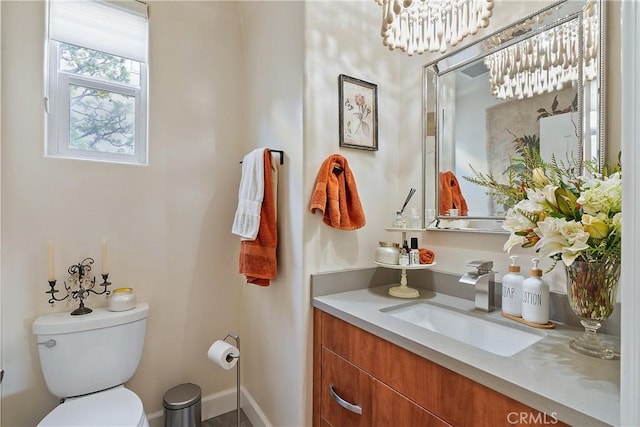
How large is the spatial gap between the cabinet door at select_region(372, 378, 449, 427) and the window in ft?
5.23

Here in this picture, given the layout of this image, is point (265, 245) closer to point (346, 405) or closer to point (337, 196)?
point (337, 196)

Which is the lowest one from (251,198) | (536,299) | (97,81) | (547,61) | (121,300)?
(121,300)

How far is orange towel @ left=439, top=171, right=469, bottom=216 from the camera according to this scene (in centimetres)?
136

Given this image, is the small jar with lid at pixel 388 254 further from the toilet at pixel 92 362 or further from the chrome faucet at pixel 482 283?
the toilet at pixel 92 362

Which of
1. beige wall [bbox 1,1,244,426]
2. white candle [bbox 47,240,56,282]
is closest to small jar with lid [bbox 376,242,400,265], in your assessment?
beige wall [bbox 1,1,244,426]

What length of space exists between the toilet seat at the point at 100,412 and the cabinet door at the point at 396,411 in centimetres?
89

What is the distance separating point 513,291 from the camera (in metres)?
1.05

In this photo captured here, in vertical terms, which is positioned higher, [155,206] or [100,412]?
[155,206]

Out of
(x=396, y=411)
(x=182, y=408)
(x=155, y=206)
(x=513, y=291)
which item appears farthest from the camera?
(x=155, y=206)

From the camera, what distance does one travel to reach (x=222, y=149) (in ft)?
6.03

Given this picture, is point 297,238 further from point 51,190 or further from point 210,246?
point 51,190

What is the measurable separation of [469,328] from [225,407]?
5.13 ft

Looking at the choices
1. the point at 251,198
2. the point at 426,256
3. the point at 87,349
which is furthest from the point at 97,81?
the point at 426,256

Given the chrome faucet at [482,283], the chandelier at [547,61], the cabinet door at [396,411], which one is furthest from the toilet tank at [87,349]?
the chandelier at [547,61]
